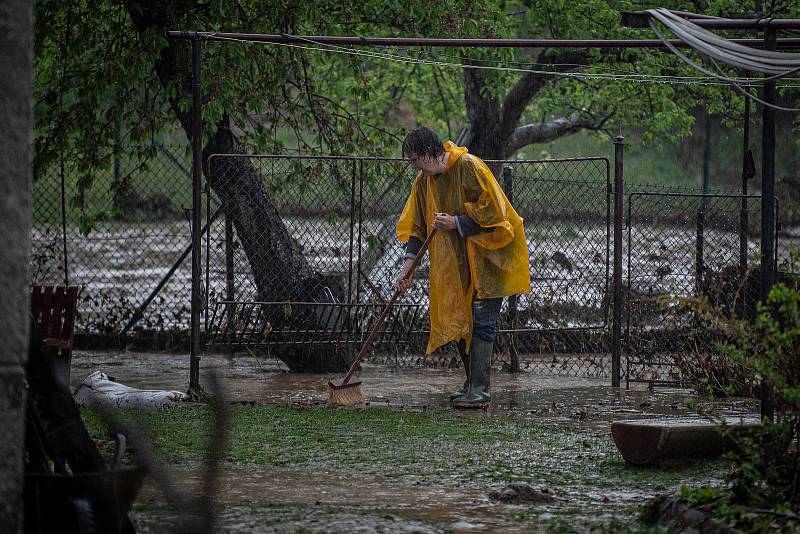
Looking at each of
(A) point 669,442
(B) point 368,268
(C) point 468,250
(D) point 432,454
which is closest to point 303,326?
(C) point 468,250

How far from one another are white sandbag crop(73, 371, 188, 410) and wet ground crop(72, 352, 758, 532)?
56 centimetres

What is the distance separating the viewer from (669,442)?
244 inches

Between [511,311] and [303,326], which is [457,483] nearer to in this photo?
[303,326]

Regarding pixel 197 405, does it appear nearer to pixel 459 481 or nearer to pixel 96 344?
pixel 459 481

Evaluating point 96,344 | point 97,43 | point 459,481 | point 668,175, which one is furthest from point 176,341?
point 668,175

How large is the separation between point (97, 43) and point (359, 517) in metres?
7.39

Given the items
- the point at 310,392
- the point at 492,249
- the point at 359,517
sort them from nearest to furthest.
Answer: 1. the point at 359,517
2. the point at 492,249
3. the point at 310,392

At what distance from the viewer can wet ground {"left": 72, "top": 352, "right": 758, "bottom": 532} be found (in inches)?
200

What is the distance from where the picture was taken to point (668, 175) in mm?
27188

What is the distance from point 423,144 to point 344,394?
6.28 ft

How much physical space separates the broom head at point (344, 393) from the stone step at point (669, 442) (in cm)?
270

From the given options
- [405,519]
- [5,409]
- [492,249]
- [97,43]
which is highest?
[97,43]

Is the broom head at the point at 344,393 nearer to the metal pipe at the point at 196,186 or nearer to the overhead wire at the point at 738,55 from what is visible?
the metal pipe at the point at 196,186

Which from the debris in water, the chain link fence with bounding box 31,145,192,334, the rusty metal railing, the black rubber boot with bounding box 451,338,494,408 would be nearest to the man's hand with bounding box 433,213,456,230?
the black rubber boot with bounding box 451,338,494,408
